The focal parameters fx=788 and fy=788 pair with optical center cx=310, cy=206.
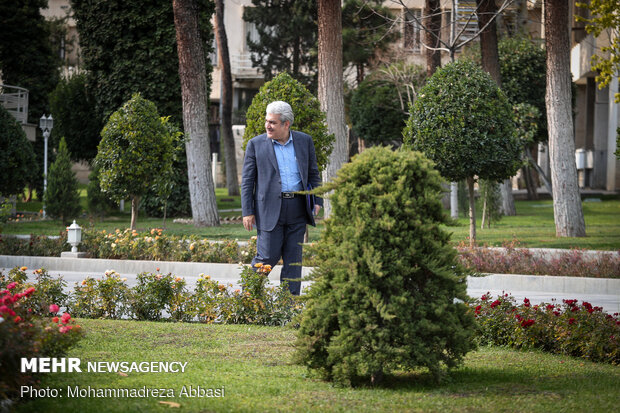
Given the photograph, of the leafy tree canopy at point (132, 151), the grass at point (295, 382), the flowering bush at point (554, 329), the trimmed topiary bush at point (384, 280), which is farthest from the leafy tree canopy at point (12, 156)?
the trimmed topiary bush at point (384, 280)

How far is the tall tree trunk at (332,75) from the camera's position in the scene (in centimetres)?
1614

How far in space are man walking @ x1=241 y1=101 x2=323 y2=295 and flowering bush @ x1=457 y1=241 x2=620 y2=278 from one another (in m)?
4.71

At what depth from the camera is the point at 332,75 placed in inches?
653

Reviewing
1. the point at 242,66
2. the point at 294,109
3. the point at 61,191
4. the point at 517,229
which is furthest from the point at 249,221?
the point at 242,66

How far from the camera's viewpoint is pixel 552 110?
54.7 ft

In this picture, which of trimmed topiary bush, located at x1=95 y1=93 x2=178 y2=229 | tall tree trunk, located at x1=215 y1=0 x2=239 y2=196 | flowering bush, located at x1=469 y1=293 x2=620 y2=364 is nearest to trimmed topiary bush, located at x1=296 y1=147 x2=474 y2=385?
flowering bush, located at x1=469 y1=293 x2=620 y2=364

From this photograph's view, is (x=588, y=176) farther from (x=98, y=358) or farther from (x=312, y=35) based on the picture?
(x=98, y=358)

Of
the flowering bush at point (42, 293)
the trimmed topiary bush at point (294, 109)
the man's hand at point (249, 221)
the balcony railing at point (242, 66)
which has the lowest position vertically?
the flowering bush at point (42, 293)

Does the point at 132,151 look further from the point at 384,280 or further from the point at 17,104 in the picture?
the point at 384,280

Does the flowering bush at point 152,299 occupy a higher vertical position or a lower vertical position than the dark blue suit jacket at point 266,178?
lower

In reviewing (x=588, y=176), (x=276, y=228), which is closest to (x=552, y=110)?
(x=276, y=228)

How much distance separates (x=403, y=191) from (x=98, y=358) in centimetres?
240

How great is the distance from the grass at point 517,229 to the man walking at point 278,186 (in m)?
6.99

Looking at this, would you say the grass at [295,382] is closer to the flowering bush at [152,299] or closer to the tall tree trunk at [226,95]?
the flowering bush at [152,299]
